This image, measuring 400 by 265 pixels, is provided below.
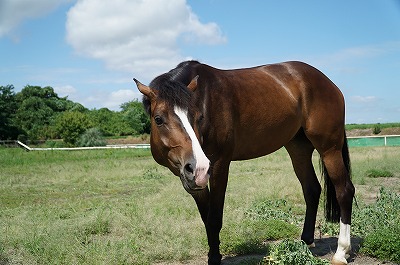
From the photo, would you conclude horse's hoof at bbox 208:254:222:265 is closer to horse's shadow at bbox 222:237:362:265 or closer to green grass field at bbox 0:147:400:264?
horse's shadow at bbox 222:237:362:265

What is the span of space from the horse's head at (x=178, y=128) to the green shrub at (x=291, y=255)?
1.18m

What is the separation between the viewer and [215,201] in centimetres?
421

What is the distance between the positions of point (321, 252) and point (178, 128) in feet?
9.60

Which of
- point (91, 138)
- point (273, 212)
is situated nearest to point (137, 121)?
point (91, 138)

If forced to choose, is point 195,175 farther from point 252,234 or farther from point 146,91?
point 252,234

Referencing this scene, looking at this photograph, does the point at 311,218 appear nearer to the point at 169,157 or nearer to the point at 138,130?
the point at 169,157

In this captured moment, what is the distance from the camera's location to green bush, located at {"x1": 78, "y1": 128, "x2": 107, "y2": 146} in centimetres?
4544

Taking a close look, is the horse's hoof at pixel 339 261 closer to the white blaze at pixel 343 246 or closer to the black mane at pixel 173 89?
the white blaze at pixel 343 246

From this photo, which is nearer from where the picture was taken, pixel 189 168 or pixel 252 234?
pixel 189 168

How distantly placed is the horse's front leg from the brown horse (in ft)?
0.03

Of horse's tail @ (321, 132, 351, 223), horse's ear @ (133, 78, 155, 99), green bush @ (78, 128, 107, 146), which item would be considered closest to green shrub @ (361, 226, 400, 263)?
horse's tail @ (321, 132, 351, 223)

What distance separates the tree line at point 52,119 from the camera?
48.8 m

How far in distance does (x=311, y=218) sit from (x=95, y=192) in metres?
7.90

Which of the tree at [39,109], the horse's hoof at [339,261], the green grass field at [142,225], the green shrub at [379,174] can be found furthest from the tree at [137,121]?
the horse's hoof at [339,261]
